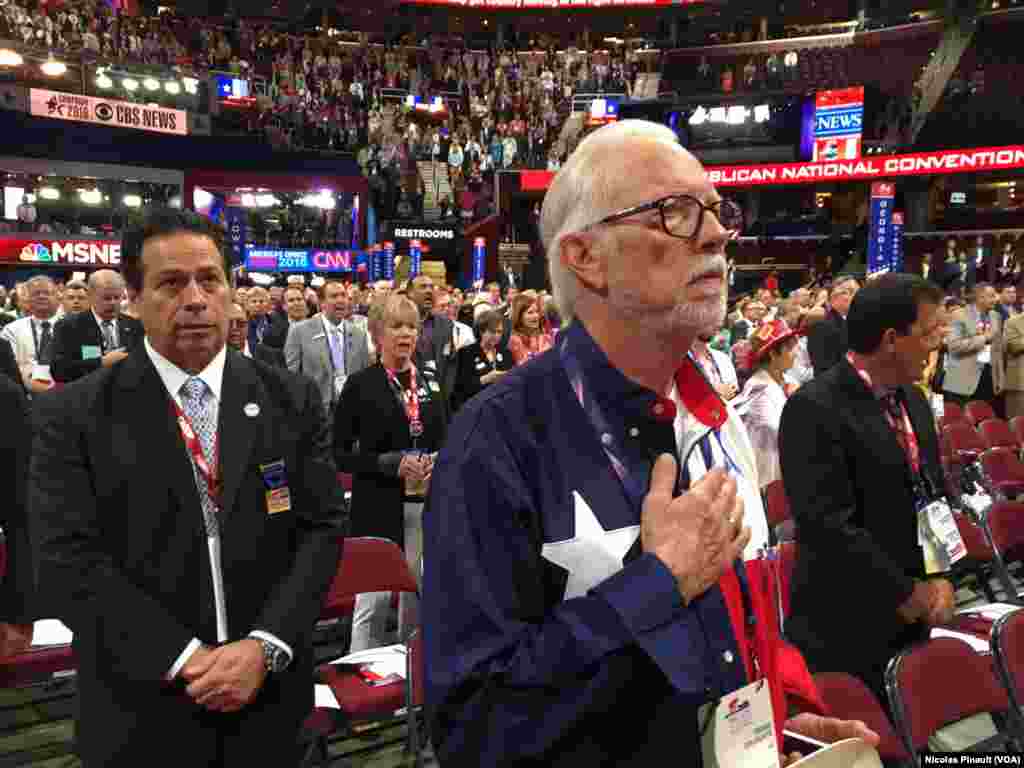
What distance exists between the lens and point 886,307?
2.51 metres

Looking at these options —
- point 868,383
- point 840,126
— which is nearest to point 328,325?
point 868,383

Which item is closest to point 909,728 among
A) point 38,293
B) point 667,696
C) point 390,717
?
point 667,696

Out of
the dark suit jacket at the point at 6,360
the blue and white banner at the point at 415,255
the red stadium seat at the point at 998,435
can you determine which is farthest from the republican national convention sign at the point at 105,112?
the red stadium seat at the point at 998,435

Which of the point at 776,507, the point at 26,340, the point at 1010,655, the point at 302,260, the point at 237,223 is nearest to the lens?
the point at 1010,655

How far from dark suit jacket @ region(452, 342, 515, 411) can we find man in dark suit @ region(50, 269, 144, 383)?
221 cm

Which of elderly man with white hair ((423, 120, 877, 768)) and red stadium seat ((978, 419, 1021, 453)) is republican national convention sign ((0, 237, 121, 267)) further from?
elderly man with white hair ((423, 120, 877, 768))

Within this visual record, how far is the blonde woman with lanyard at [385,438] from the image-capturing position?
12.9 ft

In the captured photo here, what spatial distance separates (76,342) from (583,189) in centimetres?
529

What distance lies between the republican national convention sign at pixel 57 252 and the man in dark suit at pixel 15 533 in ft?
64.4

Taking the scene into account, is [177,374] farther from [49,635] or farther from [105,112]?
[105,112]

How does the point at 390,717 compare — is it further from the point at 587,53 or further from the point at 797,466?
the point at 587,53

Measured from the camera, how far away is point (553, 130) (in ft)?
93.8

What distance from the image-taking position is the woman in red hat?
455 cm

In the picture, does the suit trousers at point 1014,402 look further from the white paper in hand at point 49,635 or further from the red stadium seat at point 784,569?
the white paper in hand at point 49,635
